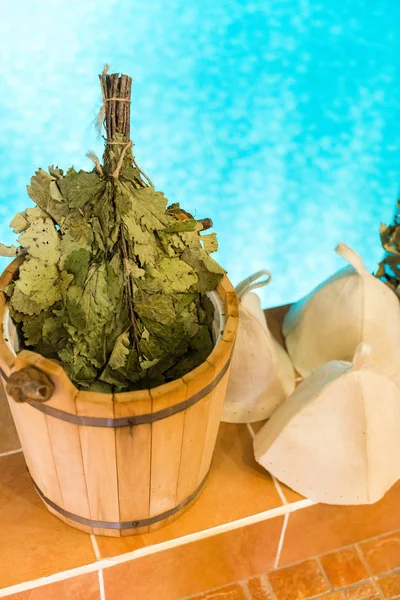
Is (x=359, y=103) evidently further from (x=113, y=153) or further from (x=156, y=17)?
(x=113, y=153)

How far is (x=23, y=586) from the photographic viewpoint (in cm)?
136

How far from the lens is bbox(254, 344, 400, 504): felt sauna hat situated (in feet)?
4.75

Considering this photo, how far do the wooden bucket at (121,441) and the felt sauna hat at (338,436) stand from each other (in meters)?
0.23

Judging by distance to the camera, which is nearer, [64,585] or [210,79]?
[64,585]

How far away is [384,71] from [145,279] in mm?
3001

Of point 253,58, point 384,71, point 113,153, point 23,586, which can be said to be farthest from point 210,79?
point 23,586

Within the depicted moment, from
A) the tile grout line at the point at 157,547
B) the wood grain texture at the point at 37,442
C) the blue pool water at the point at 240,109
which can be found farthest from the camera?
the blue pool water at the point at 240,109

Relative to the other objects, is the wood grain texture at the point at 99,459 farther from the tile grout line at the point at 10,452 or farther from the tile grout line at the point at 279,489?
the tile grout line at the point at 279,489

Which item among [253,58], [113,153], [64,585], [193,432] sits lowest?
[64,585]

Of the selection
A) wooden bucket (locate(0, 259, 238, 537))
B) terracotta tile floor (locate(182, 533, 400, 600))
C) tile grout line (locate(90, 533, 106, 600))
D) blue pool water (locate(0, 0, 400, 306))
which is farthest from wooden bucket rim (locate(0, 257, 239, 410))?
blue pool water (locate(0, 0, 400, 306))

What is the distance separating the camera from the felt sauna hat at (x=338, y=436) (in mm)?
1448

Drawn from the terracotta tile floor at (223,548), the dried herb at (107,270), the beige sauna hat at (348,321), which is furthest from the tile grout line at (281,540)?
the dried herb at (107,270)

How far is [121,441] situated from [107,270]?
0.35 meters

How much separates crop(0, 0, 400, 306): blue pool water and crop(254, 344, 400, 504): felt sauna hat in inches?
63.2
